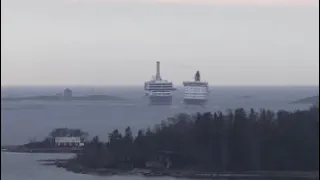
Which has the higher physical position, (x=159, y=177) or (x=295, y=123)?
(x=295, y=123)

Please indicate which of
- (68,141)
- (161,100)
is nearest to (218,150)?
(68,141)

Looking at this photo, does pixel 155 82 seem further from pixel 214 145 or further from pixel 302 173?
pixel 302 173

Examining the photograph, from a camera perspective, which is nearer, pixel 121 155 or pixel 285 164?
pixel 285 164

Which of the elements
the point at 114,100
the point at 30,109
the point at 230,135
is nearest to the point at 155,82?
the point at 30,109

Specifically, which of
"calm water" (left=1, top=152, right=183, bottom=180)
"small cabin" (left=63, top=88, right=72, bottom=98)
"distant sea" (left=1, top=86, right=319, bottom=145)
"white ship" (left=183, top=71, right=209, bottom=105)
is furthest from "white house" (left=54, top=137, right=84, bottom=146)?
"small cabin" (left=63, top=88, right=72, bottom=98)

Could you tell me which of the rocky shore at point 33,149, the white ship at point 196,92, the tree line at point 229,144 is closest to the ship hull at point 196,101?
the white ship at point 196,92

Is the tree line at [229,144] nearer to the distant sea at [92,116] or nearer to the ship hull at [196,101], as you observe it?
the distant sea at [92,116]
